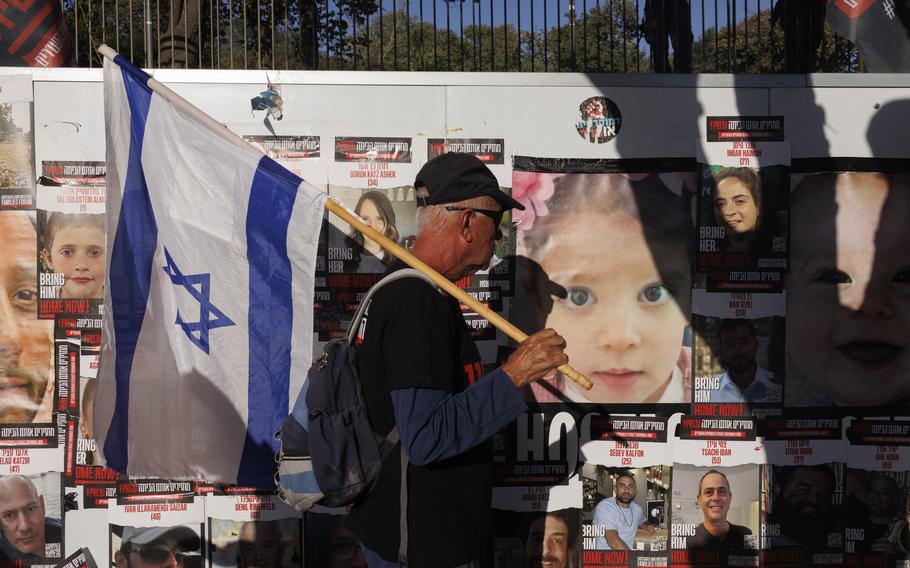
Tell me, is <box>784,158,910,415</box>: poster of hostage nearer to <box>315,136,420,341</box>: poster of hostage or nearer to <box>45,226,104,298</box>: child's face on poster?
<box>315,136,420,341</box>: poster of hostage

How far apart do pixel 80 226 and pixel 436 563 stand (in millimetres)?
2401

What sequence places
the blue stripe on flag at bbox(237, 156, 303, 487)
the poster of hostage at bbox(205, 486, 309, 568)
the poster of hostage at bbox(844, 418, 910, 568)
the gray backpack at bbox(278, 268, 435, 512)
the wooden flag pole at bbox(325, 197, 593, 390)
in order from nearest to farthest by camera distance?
the gray backpack at bbox(278, 268, 435, 512), the wooden flag pole at bbox(325, 197, 593, 390), the blue stripe on flag at bbox(237, 156, 303, 487), the poster of hostage at bbox(205, 486, 309, 568), the poster of hostage at bbox(844, 418, 910, 568)

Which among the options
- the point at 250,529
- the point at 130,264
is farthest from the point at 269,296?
the point at 250,529

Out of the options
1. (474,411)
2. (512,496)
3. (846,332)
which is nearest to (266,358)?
(474,411)

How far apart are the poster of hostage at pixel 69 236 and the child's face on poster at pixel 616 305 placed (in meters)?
1.99

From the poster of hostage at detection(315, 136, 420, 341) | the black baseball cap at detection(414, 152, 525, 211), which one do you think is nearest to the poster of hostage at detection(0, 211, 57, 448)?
the poster of hostage at detection(315, 136, 420, 341)

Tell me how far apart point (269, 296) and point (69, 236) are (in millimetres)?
1236

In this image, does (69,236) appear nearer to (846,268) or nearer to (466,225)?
(466,225)

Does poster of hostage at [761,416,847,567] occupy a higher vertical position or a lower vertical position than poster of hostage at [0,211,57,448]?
lower

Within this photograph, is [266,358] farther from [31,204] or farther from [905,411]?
[905,411]

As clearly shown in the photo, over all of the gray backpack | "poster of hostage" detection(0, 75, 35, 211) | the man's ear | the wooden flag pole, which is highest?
"poster of hostage" detection(0, 75, 35, 211)

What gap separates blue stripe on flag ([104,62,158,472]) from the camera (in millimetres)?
3414

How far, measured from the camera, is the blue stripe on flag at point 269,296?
11.0 ft

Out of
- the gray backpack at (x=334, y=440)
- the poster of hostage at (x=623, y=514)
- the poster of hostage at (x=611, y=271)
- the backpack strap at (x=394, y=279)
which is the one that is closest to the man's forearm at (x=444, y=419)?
the gray backpack at (x=334, y=440)
